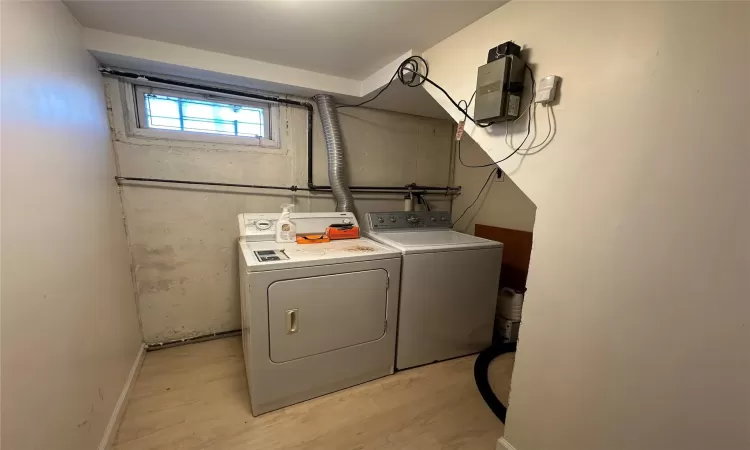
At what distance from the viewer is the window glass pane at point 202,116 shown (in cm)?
211

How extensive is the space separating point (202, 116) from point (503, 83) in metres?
2.13

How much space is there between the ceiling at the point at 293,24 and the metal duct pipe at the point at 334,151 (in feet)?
1.59

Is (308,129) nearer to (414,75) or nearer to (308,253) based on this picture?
(414,75)

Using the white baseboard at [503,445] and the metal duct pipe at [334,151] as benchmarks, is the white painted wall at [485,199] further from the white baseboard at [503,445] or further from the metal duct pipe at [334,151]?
the white baseboard at [503,445]

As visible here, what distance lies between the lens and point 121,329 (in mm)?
1763

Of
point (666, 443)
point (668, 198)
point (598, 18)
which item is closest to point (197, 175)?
point (598, 18)

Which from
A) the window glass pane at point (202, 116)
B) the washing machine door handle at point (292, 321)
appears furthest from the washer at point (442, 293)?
the window glass pane at point (202, 116)

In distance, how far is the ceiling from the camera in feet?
4.53

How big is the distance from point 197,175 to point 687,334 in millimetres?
2732

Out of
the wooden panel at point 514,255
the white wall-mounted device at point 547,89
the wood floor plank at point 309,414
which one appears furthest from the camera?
the wooden panel at point 514,255

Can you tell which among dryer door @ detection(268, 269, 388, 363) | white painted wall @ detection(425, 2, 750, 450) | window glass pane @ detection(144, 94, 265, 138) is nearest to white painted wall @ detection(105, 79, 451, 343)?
window glass pane @ detection(144, 94, 265, 138)

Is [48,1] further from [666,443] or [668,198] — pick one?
[666,443]

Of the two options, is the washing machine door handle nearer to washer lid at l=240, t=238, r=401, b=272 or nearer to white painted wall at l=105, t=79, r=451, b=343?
washer lid at l=240, t=238, r=401, b=272

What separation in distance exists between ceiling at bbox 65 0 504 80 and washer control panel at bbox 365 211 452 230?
116 centimetres
